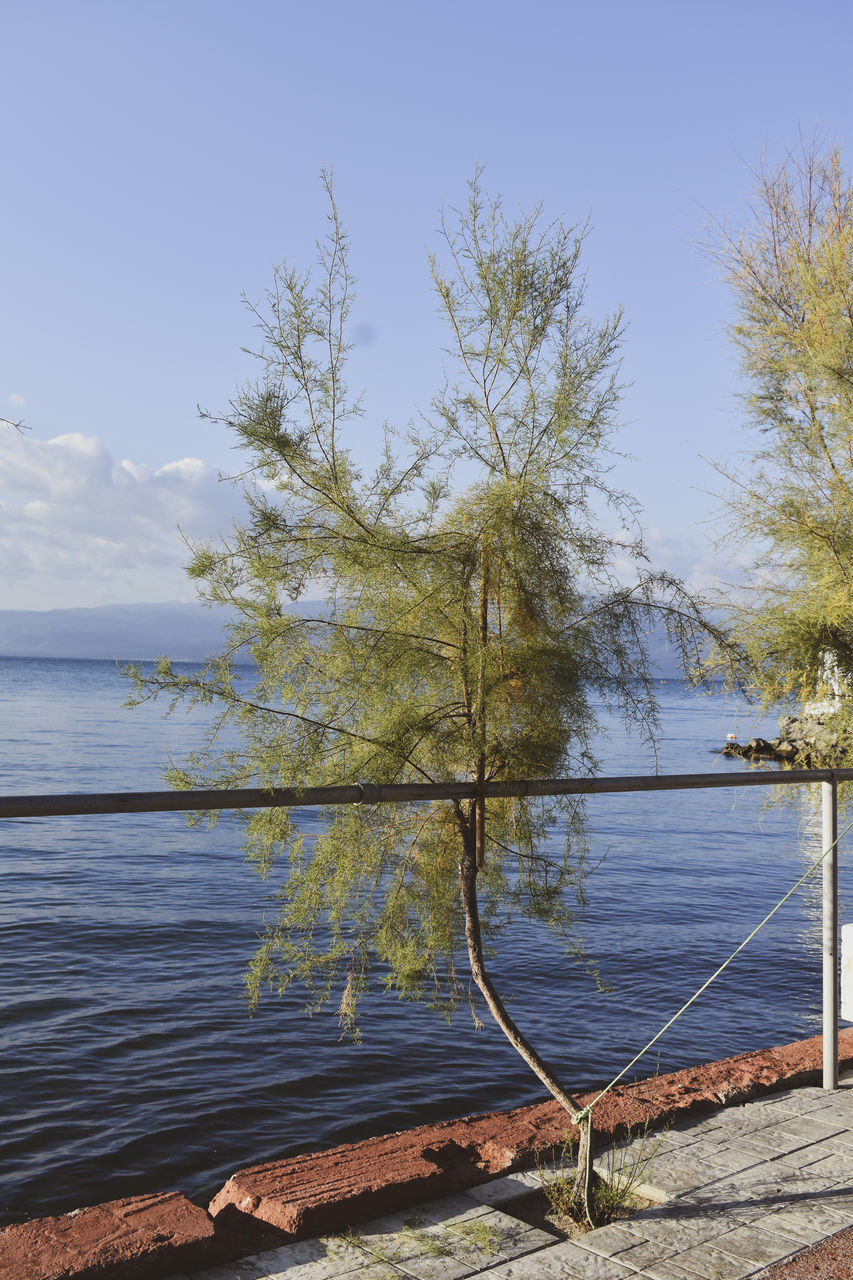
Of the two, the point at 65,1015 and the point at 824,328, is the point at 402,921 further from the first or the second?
the point at 65,1015

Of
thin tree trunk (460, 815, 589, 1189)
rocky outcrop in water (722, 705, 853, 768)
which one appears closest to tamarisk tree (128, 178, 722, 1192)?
thin tree trunk (460, 815, 589, 1189)

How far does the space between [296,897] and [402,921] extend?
422 mm

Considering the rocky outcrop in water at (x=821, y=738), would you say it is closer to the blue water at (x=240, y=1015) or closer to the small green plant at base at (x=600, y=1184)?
the blue water at (x=240, y=1015)

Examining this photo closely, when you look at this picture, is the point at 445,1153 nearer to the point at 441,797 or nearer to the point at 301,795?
the point at 441,797

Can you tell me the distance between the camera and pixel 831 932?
4082mm

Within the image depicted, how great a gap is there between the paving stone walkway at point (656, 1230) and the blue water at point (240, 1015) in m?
1.50

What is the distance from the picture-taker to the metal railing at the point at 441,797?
94.1 inches

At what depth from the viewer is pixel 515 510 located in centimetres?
341

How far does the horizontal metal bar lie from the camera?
233cm

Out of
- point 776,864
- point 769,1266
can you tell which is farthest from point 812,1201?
point 776,864

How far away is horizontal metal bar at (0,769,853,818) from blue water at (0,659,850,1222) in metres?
0.94

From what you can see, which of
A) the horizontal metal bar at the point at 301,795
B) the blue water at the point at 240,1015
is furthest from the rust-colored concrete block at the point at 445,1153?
the blue water at the point at 240,1015

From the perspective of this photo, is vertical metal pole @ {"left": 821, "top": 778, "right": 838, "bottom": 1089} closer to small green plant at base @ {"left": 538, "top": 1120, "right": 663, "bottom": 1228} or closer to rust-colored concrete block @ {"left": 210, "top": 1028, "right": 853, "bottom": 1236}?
rust-colored concrete block @ {"left": 210, "top": 1028, "right": 853, "bottom": 1236}

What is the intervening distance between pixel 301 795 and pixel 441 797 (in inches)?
17.9
